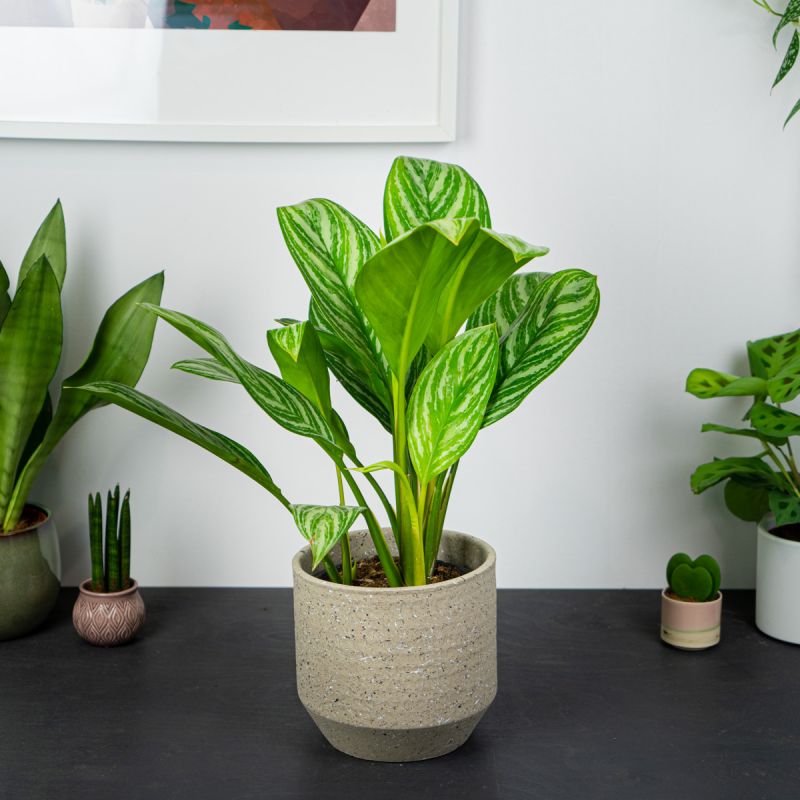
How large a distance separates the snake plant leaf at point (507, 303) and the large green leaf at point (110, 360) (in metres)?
0.43

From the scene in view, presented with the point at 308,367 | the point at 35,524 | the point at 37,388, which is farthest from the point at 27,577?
the point at 308,367

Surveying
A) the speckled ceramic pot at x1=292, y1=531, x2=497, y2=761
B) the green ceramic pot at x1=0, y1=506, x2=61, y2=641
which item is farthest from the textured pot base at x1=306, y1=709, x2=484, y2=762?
the green ceramic pot at x1=0, y1=506, x2=61, y2=641

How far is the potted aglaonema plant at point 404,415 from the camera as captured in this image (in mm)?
776

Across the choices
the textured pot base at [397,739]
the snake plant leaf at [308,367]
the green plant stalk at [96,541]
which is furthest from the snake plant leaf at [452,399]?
the green plant stalk at [96,541]

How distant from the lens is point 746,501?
1210 millimetres

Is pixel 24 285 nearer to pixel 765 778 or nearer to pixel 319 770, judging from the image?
pixel 319 770

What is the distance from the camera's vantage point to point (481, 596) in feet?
2.79

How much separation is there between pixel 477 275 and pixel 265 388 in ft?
0.67

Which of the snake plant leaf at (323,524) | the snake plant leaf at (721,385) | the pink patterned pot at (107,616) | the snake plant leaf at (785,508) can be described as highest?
the snake plant leaf at (721,385)

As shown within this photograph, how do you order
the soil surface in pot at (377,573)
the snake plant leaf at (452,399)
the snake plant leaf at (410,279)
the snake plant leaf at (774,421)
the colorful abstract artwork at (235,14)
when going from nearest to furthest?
the snake plant leaf at (410,279)
the snake plant leaf at (452,399)
the soil surface in pot at (377,573)
the snake plant leaf at (774,421)
the colorful abstract artwork at (235,14)

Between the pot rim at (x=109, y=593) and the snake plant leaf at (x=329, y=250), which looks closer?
the snake plant leaf at (x=329, y=250)

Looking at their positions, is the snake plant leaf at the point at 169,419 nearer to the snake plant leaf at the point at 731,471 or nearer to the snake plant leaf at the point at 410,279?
the snake plant leaf at the point at 410,279

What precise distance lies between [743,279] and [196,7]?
0.80 metres

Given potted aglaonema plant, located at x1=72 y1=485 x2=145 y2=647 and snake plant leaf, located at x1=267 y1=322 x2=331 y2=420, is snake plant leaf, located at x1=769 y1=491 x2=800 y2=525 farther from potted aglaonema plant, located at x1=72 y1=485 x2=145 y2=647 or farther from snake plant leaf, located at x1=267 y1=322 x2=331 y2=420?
potted aglaonema plant, located at x1=72 y1=485 x2=145 y2=647
